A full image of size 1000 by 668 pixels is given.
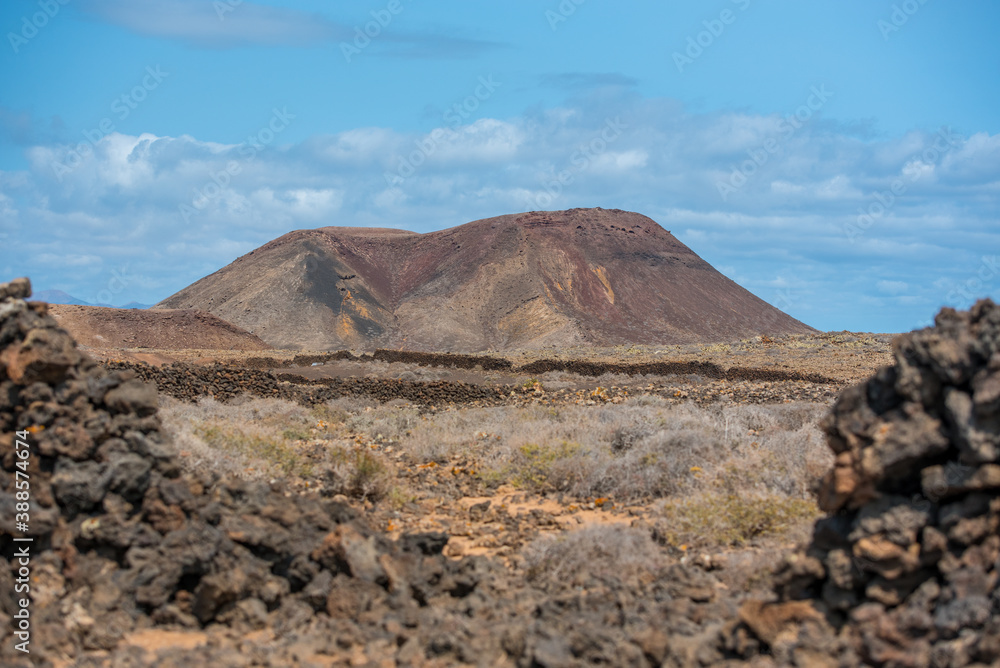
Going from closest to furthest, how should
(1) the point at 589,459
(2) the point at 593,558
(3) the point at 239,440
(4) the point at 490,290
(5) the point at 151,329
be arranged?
(2) the point at 593,558 < (1) the point at 589,459 < (3) the point at 239,440 < (5) the point at 151,329 < (4) the point at 490,290

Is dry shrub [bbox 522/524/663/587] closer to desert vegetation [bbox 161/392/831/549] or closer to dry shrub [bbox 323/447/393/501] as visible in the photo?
desert vegetation [bbox 161/392/831/549]

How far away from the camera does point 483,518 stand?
26.1ft

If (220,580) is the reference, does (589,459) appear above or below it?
above

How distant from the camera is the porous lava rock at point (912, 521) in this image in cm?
380

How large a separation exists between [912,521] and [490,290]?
64.5 metres

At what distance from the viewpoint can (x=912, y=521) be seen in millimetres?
4125

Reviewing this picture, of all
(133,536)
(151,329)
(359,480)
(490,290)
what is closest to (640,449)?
(359,480)

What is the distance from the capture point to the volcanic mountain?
63031 mm

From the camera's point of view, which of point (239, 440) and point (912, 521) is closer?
point (912, 521)

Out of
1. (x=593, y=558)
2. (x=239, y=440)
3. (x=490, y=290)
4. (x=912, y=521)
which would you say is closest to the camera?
(x=912, y=521)

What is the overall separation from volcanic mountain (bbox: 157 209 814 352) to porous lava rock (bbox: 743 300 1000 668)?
53372 mm

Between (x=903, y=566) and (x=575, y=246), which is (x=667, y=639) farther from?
(x=575, y=246)

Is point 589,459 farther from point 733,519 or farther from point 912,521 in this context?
point 912,521

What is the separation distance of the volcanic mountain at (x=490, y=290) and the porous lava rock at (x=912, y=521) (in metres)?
53.4
